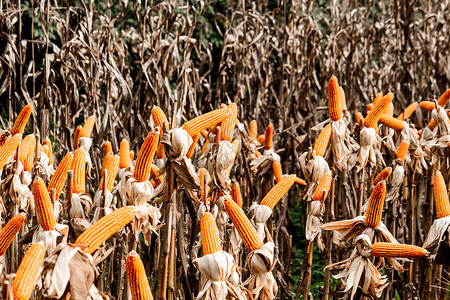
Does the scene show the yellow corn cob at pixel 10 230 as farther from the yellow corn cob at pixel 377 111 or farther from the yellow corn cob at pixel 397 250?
the yellow corn cob at pixel 377 111

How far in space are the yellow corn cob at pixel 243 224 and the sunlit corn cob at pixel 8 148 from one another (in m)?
1.05

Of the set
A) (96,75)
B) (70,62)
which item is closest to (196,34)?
(70,62)

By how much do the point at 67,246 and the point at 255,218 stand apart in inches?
36.9

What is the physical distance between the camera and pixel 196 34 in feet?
29.9

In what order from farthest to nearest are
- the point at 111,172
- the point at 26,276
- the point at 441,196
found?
the point at 111,172, the point at 441,196, the point at 26,276

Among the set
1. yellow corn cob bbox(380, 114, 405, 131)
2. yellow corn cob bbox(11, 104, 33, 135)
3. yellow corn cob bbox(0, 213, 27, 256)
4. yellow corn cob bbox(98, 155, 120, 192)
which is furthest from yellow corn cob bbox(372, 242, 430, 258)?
yellow corn cob bbox(11, 104, 33, 135)

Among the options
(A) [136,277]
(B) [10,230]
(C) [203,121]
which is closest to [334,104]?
(C) [203,121]

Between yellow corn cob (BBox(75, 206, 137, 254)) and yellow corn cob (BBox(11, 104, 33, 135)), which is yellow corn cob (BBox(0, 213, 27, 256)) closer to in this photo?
yellow corn cob (BBox(75, 206, 137, 254))

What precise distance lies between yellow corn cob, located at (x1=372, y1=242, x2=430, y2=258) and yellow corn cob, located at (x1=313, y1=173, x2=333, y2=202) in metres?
0.42

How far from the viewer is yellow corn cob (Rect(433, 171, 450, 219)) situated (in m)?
2.13

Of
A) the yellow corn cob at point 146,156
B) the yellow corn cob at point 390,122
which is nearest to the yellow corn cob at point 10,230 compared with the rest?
the yellow corn cob at point 146,156

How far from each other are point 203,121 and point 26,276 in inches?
34.8

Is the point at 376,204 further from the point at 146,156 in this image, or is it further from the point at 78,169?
the point at 78,169

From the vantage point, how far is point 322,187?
90.7 inches
